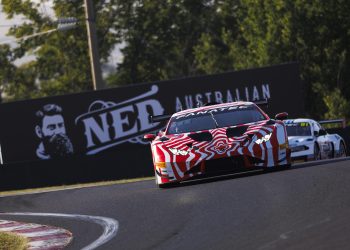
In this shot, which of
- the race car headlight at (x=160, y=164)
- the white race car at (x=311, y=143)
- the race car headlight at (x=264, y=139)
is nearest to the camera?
the race car headlight at (x=264, y=139)

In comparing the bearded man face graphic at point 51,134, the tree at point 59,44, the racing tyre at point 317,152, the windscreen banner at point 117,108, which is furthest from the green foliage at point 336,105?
the tree at point 59,44

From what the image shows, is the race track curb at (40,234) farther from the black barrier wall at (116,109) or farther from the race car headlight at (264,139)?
the black barrier wall at (116,109)

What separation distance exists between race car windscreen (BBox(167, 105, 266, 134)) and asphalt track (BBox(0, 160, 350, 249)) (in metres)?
0.85

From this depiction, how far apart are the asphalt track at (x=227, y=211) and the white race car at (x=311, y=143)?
6415mm

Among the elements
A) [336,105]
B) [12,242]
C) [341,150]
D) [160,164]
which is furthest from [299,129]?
[336,105]

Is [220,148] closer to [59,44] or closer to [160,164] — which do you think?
[160,164]

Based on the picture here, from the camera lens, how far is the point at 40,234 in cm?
1194

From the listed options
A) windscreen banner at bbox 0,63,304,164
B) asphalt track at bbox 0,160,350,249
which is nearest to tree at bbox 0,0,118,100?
windscreen banner at bbox 0,63,304,164

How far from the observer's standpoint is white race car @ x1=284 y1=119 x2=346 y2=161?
21.6m

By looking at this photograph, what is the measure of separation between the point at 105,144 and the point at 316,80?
14.9 meters

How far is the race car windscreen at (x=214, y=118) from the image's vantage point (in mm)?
15102

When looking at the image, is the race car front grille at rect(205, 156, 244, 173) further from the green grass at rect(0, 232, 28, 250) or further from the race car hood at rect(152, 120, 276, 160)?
the green grass at rect(0, 232, 28, 250)

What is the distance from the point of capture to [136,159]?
2434 cm

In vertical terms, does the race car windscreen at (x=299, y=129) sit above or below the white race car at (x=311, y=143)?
above
